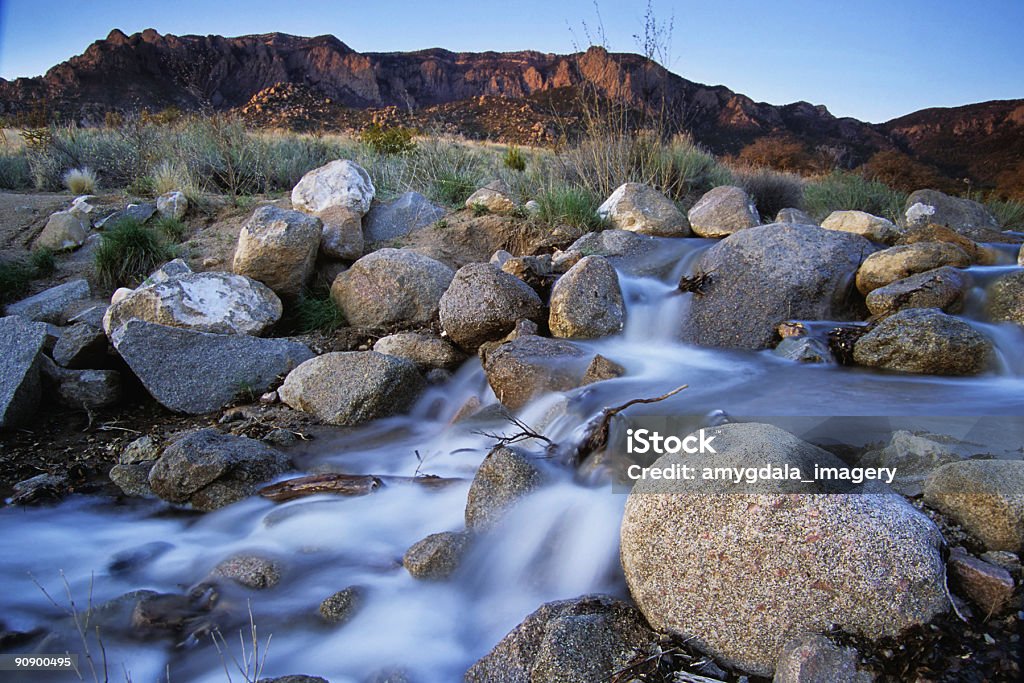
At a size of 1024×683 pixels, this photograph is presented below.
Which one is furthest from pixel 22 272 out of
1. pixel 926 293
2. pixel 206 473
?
pixel 926 293

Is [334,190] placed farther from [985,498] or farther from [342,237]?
[985,498]

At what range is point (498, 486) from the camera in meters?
2.70

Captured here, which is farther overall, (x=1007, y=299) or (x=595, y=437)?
(x=1007, y=299)

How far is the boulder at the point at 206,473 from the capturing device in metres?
3.24

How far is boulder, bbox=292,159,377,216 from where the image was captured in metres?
6.74

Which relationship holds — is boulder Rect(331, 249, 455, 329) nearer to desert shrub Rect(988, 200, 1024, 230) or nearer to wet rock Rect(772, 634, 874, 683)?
wet rock Rect(772, 634, 874, 683)

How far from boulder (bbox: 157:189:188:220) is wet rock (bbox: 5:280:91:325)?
1.48 m

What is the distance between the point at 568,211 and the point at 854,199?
4653 mm

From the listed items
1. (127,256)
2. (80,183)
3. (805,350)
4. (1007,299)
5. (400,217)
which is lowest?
(805,350)

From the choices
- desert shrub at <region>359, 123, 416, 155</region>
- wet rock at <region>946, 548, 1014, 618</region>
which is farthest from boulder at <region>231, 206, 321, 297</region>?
wet rock at <region>946, 548, 1014, 618</region>

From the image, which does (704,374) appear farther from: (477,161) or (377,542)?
(477,161)

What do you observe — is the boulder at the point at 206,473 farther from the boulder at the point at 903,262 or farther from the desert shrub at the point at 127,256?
the boulder at the point at 903,262

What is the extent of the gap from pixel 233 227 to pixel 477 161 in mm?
3875

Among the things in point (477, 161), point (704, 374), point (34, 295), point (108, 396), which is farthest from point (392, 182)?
point (704, 374)
